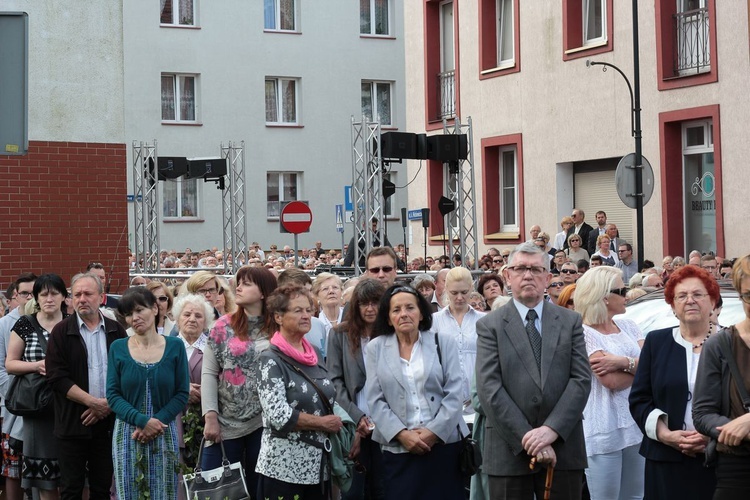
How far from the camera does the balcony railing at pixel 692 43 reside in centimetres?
2327

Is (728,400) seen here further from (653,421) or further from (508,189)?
(508,189)

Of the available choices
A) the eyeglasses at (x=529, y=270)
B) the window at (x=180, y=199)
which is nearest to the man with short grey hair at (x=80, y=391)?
the eyeglasses at (x=529, y=270)

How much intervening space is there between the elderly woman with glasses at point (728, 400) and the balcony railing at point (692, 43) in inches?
699

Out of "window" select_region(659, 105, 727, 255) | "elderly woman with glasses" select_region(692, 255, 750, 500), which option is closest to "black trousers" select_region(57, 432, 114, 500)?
"elderly woman with glasses" select_region(692, 255, 750, 500)

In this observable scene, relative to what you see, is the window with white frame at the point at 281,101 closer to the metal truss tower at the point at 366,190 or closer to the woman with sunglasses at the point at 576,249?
the metal truss tower at the point at 366,190

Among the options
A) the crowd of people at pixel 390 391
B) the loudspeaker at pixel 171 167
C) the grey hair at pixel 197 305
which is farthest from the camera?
the loudspeaker at pixel 171 167

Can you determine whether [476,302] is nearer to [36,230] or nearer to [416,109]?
[36,230]

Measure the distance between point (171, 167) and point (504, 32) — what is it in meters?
8.65

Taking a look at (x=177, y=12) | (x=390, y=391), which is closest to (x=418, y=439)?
(x=390, y=391)

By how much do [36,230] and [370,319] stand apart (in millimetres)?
7537

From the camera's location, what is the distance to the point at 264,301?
845 centimetres

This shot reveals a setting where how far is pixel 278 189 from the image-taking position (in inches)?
1713

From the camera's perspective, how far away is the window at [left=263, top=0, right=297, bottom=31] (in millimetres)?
44000

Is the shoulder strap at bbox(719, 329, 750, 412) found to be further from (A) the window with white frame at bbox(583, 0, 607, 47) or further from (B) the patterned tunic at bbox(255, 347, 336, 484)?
(A) the window with white frame at bbox(583, 0, 607, 47)
